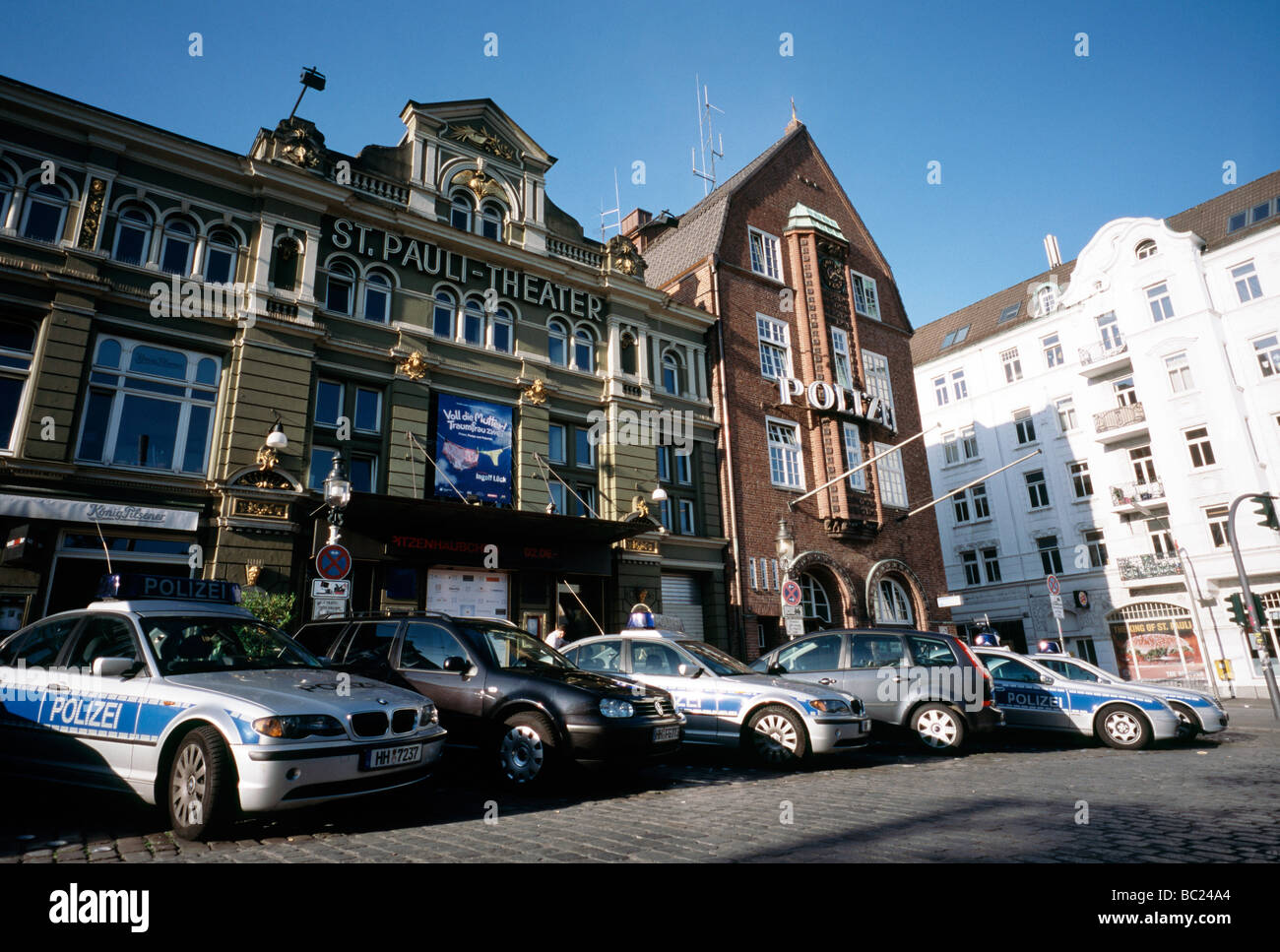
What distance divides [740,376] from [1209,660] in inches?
889

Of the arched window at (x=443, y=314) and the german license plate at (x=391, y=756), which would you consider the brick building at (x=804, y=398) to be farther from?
the german license plate at (x=391, y=756)

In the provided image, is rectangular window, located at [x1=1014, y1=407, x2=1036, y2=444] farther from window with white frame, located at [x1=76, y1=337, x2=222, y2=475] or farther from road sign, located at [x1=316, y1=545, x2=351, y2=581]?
window with white frame, located at [x1=76, y1=337, x2=222, y2=475]

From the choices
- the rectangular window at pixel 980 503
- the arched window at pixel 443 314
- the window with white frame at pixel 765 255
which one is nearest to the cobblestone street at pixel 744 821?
the arched window at pixel 443 314

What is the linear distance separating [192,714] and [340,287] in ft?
48.2

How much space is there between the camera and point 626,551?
1989 centimetres

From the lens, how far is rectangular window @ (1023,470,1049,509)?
1455 inches

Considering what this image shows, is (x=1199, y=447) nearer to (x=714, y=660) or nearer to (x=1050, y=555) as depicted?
(x=1050, y=555)

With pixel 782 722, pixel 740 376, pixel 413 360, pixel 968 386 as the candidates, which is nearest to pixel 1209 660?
pixel 968 386

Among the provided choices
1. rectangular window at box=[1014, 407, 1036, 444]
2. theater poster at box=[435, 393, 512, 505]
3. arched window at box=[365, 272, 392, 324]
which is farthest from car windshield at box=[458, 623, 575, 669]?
rectangular window at box=[1014, 407, 1036, 444]

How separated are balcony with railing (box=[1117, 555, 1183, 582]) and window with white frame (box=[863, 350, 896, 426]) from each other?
13263 mm

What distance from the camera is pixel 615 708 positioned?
7.34m

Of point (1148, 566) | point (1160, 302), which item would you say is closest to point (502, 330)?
point (1148, 566)
